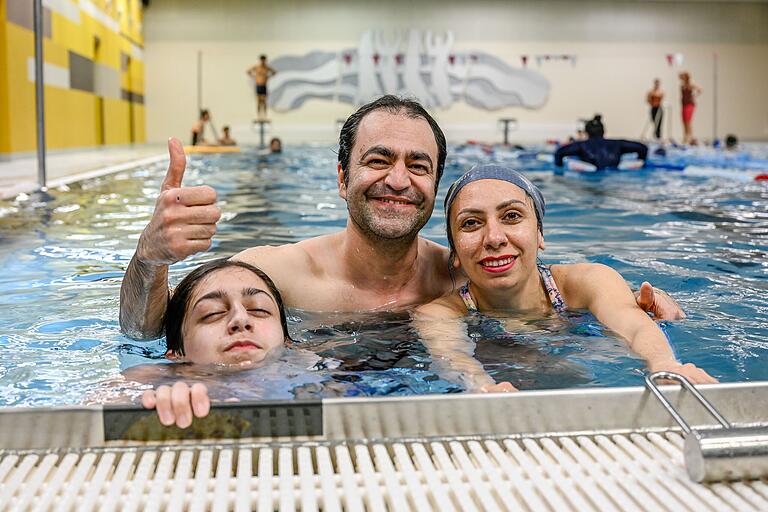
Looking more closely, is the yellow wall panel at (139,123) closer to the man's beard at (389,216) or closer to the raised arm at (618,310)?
the man's beard at (389,216)

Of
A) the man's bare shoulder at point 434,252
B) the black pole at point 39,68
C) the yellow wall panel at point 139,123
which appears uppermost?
the yellow wall panel at point 139,123

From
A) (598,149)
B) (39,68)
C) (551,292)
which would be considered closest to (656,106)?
(598,149)

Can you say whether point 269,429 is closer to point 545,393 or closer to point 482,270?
point 545,393

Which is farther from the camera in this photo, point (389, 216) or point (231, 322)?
point (389, 216)

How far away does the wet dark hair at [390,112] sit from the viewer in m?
3.25

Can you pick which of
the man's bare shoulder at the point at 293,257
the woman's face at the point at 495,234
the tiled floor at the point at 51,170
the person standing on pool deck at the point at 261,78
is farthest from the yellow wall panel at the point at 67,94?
the woman's face at the point at 495,234

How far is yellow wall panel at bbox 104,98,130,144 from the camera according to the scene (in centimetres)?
1939

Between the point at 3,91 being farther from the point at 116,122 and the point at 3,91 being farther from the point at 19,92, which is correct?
the point at 116,122

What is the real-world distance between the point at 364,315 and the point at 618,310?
39.6 inches

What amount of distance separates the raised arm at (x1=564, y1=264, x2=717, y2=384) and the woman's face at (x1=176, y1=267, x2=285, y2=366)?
115 cm

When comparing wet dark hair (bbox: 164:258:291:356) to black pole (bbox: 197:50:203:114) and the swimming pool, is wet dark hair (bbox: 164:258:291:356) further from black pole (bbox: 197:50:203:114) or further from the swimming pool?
black pole (bbox: 197:50:203:114)

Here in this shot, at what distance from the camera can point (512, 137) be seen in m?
24.3

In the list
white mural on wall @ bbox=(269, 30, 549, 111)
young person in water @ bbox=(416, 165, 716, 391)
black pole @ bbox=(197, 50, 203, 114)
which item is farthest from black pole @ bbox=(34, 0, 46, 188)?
white mural on wall @ bbox=(269, 30, 549, 111)

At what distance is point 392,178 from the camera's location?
120 inches
